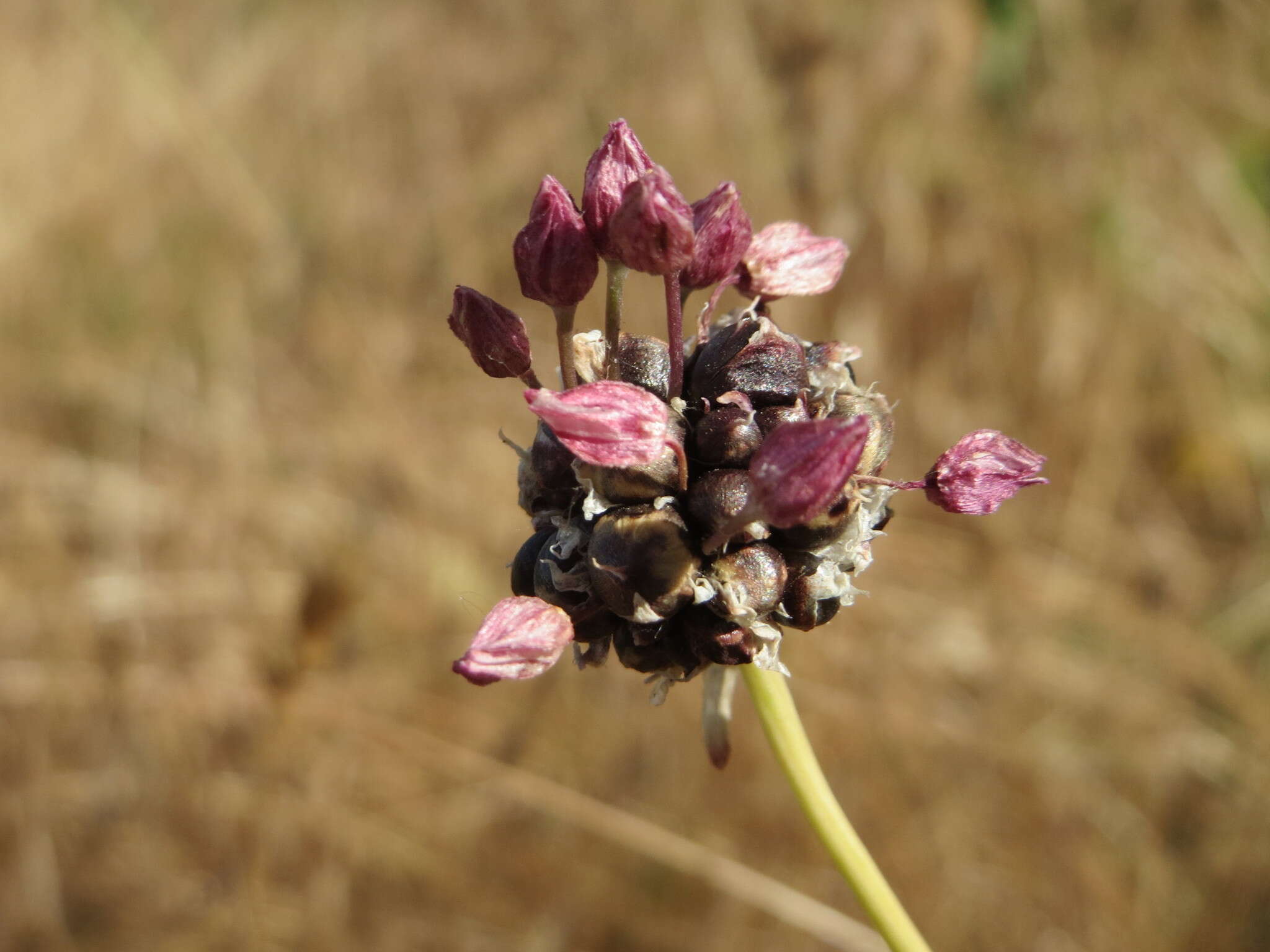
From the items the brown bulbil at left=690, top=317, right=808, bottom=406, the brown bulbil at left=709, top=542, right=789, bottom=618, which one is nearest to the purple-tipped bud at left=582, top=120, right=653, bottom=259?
the brown bulbil at left=690, top=317, right=808, bottom=406

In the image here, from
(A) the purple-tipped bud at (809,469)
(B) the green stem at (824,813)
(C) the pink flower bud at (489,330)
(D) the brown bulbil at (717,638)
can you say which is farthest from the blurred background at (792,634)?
(A) the purple-tipped bud at (809,469)

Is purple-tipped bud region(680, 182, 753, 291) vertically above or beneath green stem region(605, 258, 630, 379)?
above

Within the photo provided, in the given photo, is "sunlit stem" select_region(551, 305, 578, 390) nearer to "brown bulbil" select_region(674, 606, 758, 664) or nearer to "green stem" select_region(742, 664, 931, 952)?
"brown bulbil" select_region(674, 606, 758, 664)

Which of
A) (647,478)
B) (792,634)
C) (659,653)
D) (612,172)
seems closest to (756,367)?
(647,478)

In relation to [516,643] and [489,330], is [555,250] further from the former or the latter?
[516,643]

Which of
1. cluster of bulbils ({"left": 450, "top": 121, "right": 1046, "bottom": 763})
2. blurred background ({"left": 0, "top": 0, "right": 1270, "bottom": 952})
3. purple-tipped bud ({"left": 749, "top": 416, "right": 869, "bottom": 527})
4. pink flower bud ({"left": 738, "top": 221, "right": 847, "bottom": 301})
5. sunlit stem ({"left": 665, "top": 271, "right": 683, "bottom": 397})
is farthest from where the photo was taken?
blurred background ({"left": 0, "top": 0, "right": 1270, "bottom": 952})
